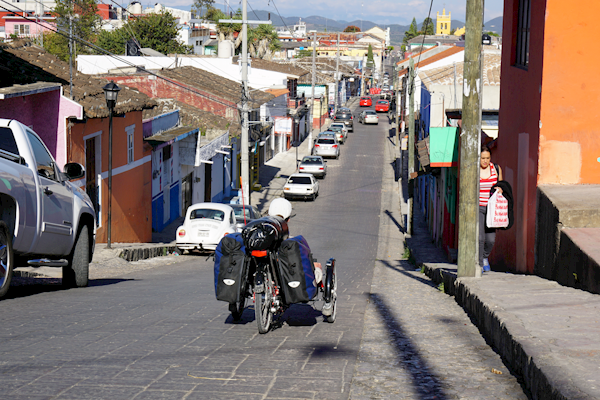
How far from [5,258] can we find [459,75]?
31.6 m

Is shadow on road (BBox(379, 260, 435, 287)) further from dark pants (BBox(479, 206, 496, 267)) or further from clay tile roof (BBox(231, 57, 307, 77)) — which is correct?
clay tile roof (BBox(231, 57, 307, 77))

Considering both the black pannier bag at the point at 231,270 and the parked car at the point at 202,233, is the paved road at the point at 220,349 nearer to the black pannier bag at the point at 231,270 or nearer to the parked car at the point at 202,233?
the black pannier bag at the point at 231,270

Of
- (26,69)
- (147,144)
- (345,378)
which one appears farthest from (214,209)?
(345,378)

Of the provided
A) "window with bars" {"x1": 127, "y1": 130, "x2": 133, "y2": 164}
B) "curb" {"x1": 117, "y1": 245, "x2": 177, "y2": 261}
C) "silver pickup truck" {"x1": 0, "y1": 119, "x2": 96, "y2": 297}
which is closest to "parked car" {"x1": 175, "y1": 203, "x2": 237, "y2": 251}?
"curb" {"x1": 117, "y1": 245, "x2": 177, "y2": 261}

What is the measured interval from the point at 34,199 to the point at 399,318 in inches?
178

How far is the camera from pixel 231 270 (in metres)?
6.51

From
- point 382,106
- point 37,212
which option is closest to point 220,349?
point 37,212

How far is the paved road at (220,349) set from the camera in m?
4.59

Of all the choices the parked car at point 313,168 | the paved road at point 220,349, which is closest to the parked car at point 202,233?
the paved road at point 220,349

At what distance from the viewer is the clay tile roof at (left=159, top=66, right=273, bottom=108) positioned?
3825cm

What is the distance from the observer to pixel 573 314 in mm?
5902

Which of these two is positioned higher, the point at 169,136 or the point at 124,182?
the point at 169,136

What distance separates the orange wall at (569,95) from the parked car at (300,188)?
27.5m

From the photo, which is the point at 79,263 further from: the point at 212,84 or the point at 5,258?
the point at 212,84
